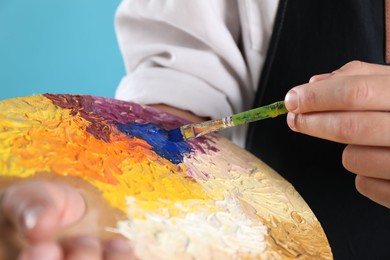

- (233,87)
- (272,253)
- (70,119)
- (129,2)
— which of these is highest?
(129,2)

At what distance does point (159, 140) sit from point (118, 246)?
8.1 inches

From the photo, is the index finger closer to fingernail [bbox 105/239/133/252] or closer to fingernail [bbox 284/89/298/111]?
fingernail [bbox 284/89/298/111]

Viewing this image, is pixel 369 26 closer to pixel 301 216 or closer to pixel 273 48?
pixel 273 48

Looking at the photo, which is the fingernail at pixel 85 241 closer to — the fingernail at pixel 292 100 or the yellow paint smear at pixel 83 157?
the yellow paint smear at pixel 83 157

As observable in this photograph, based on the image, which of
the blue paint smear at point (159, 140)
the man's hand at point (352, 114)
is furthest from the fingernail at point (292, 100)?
the blue paint smear at point (159, 140)

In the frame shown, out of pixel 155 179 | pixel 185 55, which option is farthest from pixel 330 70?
pixel 155 179

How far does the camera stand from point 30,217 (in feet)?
1.02

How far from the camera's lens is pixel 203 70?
737 millimetres

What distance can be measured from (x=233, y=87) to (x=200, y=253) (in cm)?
41

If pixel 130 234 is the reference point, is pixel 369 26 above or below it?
above

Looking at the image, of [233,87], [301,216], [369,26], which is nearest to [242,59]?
[233,87]

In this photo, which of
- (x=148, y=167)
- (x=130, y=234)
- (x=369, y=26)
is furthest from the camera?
(x=369, y=26)

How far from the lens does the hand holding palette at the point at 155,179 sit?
0.39 meters

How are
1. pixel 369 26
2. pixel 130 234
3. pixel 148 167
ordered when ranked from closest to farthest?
pixel 130 234 < pixel 148 167 < pixel 369 26
